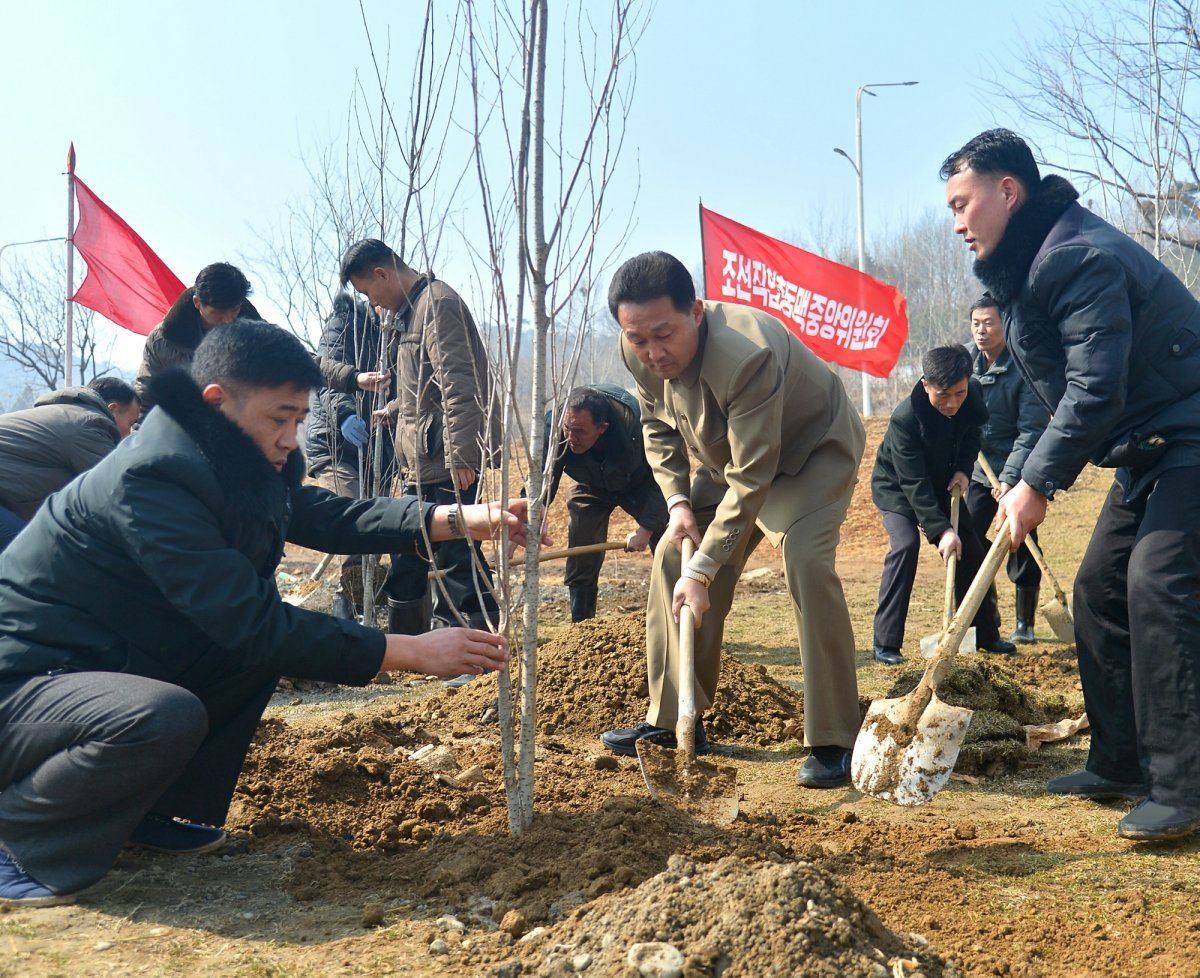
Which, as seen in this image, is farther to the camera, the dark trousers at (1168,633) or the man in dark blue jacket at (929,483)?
the man in dark blue jacket at (929,483)

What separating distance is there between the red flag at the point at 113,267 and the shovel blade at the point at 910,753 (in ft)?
28.4

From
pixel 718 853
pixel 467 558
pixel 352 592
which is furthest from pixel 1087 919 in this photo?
pixel 352 592

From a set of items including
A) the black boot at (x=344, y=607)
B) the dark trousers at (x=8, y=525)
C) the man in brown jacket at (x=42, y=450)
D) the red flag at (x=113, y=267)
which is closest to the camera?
the dark trousers at (x=8, y=525)

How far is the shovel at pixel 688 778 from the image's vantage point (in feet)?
10.5

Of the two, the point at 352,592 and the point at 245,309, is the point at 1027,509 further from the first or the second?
the point at 352,592

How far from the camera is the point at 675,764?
3.37 metres

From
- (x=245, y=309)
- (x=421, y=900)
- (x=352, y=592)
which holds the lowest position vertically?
(x=421, y=900)

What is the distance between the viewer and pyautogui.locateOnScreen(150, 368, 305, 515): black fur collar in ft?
9.09

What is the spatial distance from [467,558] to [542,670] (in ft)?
2.69

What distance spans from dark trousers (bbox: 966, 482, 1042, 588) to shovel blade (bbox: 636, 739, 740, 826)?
399 centimetres

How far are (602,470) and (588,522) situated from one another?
518 mm

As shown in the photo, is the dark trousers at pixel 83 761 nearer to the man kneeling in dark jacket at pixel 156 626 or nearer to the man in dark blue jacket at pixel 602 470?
the man kneeling in dark jacket at pixel 156 626

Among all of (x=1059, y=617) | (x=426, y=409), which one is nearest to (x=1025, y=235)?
(x=426, y=409)

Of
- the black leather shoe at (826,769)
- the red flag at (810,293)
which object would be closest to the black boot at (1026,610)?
the black leather shoe at (826,769)
